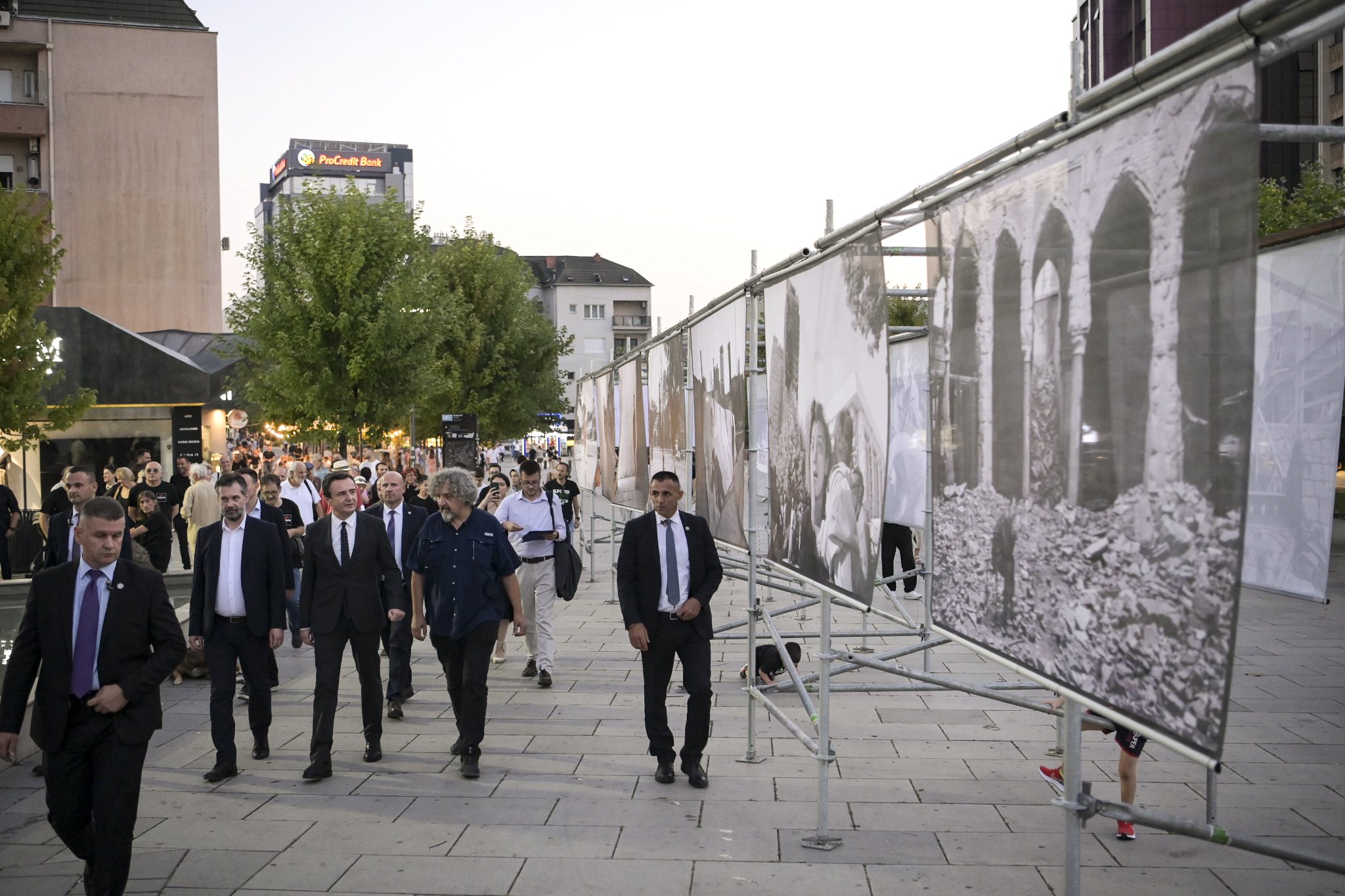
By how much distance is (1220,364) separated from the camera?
2.90 metres

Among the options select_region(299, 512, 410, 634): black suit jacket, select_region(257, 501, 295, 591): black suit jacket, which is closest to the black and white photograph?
select_region(299, 512, 410, 634): black suit jacket

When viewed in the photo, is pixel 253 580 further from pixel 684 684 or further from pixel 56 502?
pixel 56 502

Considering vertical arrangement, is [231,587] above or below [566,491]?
below

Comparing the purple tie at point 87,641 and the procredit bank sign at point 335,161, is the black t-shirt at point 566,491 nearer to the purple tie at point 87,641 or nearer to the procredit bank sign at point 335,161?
the purple tie at point 87,641

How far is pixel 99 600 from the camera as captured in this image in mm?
5367

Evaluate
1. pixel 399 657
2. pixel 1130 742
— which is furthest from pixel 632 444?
pixel 1130 742

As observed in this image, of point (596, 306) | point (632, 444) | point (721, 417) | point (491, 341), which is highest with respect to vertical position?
point (596, 306)

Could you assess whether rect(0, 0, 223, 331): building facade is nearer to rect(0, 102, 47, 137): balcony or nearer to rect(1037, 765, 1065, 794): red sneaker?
rect(0, 102, 47, 137): balcony

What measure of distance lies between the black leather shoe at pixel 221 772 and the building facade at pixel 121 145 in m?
44.6

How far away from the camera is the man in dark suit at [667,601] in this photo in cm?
743

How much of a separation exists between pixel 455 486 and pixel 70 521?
2920 millimetres

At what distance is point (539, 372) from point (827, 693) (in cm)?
4227

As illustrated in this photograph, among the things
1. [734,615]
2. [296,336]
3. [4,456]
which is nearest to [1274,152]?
[296,336]

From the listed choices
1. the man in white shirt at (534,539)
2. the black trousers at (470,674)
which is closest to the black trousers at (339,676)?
the black trousers at (470,674)
